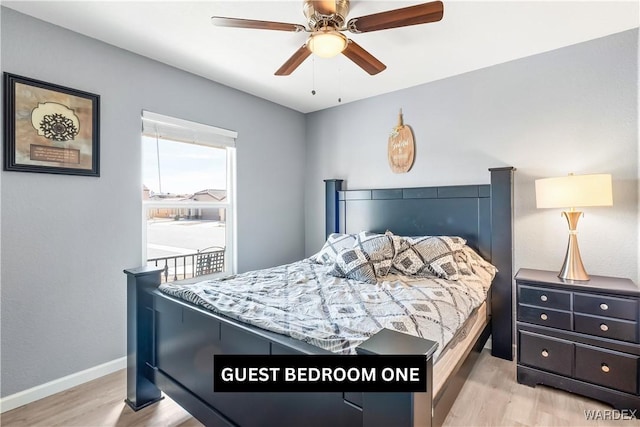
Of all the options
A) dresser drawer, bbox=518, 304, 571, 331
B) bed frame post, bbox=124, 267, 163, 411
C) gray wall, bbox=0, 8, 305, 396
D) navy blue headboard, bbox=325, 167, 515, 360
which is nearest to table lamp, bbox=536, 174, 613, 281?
dresser drawer, bbox=518, 304, 571, 331

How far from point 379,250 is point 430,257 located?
0.42 m

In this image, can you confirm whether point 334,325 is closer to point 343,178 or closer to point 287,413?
point 287,413

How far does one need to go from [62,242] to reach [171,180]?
0.98 meters

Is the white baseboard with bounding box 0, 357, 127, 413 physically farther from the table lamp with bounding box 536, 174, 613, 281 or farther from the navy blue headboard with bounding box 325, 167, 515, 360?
the table lamp with bounding box 536, 174, 613, 281

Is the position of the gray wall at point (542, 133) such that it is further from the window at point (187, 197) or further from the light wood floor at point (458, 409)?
the window at point (187, 197)

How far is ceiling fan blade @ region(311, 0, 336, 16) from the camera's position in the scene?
1607 mm

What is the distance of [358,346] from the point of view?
1.06 m

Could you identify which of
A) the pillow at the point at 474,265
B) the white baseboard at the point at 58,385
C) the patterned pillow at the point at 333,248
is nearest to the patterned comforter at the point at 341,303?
the pillow at the point at 474,265

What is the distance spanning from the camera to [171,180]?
116 inches

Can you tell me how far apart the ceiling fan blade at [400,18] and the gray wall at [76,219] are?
1943 mm

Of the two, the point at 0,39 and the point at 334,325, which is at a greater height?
the point at 0,39

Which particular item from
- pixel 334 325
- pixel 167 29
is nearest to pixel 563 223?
pixel 334 325

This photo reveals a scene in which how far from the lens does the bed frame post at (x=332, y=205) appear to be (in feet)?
12.7

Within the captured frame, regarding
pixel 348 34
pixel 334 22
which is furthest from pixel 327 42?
pixel 348 34
